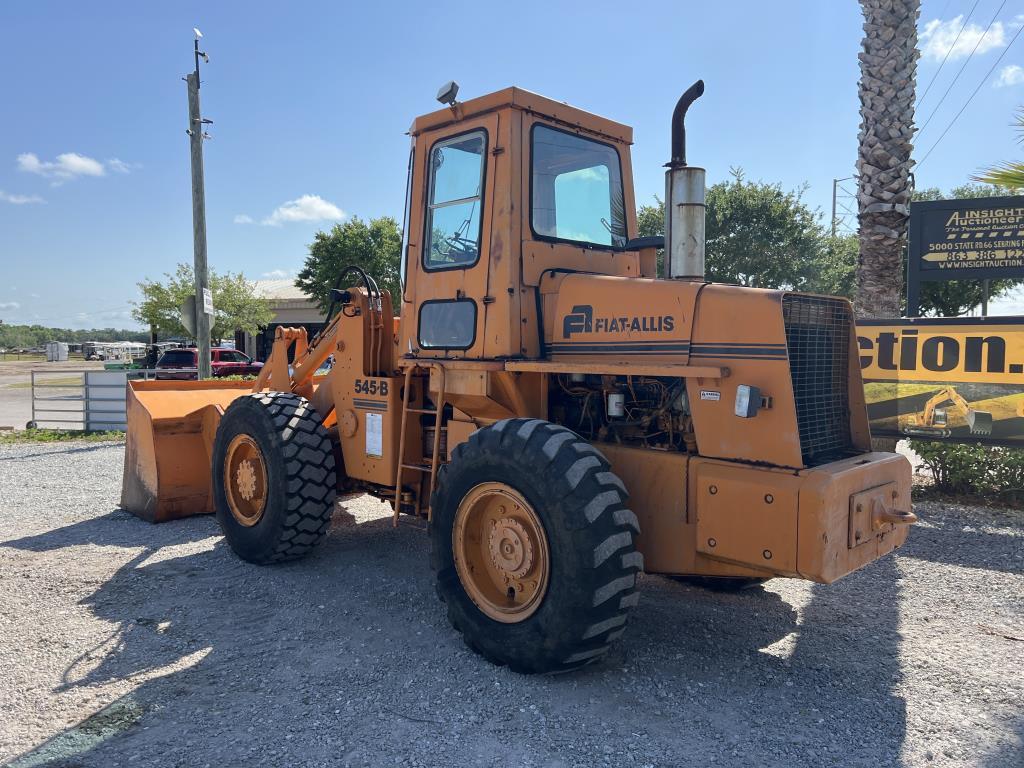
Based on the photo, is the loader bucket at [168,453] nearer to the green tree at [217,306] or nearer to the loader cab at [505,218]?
the loader cab at [505,218]

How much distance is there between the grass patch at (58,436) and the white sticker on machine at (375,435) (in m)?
9.87

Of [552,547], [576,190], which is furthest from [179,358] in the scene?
[552,547]

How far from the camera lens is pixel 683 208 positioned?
4.78 m

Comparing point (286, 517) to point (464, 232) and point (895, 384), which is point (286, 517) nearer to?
point (464, 232)

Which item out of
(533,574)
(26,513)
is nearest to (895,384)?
(533,574)

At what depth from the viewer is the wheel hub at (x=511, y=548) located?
4289 millimetres

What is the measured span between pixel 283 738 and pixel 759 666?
2.56 metres

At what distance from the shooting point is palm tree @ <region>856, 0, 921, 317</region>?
10.2 metres

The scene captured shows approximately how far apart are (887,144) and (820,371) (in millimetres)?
7196

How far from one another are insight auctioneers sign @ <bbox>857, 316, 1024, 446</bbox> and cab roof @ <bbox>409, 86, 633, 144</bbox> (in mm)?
4150

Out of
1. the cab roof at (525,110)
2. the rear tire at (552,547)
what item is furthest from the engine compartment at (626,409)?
the cab roof at (525,110)

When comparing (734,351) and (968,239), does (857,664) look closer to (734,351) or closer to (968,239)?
(734,351)

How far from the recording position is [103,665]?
14.5 feet

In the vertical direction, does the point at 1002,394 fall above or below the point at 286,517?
above
